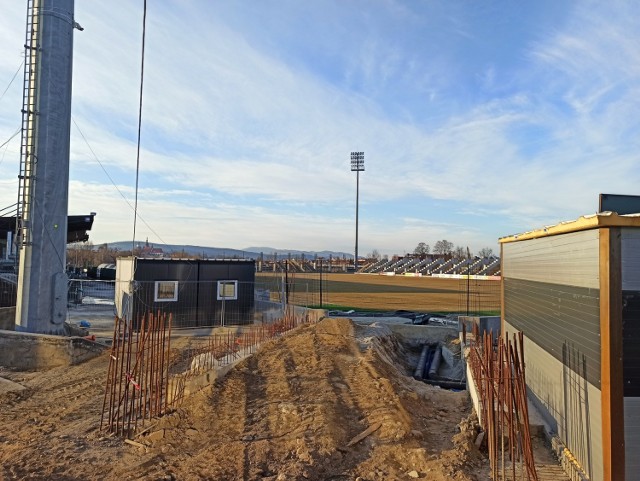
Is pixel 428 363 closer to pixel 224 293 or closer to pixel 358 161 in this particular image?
pixel 224 293

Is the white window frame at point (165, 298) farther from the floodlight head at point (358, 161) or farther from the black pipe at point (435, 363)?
the floodlight head at point (358, 161)

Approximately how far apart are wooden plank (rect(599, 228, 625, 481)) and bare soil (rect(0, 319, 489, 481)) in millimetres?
1794

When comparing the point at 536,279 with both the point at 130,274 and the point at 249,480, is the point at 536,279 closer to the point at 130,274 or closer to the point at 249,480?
the point at 249,480

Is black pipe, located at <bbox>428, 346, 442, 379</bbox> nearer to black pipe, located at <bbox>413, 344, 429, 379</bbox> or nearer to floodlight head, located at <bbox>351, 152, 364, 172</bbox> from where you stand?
black pipe, located at <bbox>413, 344, 429, 379</bbox>

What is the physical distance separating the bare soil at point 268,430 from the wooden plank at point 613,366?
179cm

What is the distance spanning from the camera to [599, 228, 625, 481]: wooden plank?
5488mm

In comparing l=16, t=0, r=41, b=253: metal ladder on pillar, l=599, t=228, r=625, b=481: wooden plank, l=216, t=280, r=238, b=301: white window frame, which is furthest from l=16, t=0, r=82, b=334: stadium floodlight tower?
l=599, t=228, r=625, b=481: wooden plank

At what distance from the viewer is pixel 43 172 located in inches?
636

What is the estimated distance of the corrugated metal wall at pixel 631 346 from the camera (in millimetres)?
5504

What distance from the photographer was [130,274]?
21.7 metres

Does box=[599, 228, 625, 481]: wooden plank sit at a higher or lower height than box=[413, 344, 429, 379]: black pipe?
higher

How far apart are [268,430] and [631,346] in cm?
566

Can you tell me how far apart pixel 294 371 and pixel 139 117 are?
940cm

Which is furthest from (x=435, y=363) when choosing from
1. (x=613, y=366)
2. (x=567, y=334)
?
(x=613, y=366)
